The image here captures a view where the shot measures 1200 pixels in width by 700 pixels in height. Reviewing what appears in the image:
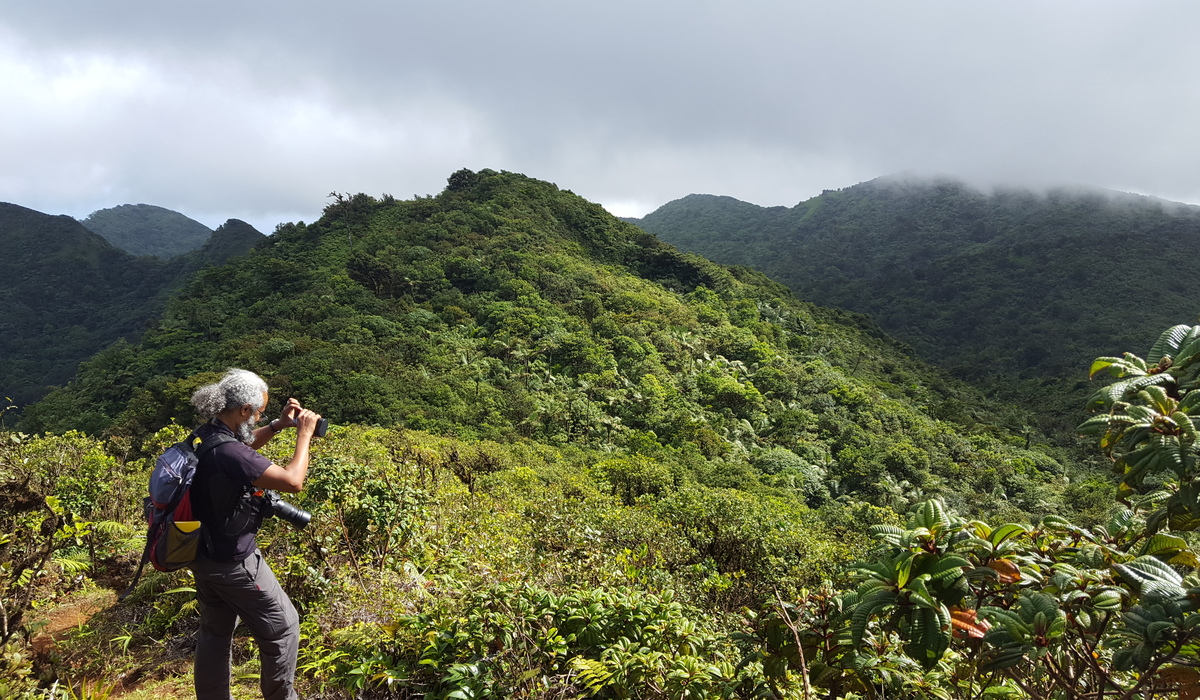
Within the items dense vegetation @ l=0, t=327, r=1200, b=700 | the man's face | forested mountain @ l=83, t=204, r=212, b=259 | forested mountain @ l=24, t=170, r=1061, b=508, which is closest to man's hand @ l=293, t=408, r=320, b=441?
the man's face

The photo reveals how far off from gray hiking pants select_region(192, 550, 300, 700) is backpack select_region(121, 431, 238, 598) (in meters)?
0.11

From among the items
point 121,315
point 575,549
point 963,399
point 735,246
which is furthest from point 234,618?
point 735,246

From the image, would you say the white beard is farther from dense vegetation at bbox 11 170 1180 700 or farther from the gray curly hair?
dense vegetation at bbox 11 170 1180 700

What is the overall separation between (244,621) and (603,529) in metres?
4.03

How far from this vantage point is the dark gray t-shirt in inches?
88.0

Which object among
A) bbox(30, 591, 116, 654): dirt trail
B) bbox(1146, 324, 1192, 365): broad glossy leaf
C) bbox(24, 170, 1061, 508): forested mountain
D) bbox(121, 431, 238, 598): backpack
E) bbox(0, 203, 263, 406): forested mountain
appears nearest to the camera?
bbox(1146, 324, 1192, 365): broad glossy leaf

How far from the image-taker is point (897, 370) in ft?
109

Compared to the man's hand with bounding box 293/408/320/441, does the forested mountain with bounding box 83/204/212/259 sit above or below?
above

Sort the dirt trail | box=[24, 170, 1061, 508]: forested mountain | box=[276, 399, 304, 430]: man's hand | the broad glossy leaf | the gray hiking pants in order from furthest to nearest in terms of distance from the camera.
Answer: box=[24, 170, 1061, 508]: forested mountain, the dirt trail, box=[276, 399, 304, 430]: man's hand, the gray hiking pants, the broad glossy leaf

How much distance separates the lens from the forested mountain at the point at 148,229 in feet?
297

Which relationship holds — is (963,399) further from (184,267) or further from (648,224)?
(648,224)

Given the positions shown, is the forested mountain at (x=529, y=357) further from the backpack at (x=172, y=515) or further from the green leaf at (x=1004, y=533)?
the green leaf at (x=1004, y=533)

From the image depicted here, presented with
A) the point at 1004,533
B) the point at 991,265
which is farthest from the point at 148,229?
the point at 991,265

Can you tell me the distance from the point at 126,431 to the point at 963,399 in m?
39.2
